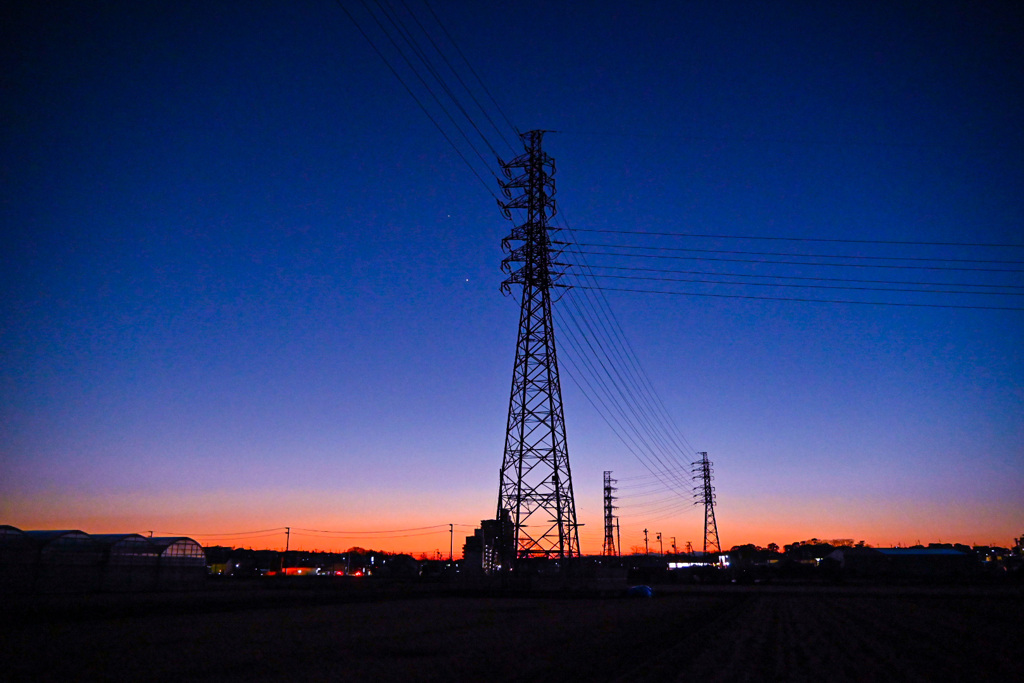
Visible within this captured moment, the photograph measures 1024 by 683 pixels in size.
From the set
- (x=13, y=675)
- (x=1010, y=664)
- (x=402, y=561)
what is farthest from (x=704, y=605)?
(x=402, y=561)

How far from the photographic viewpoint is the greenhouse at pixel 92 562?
37.7 meters

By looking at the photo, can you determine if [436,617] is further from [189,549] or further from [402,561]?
[402,561]

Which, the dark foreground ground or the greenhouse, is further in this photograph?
the greenhouse

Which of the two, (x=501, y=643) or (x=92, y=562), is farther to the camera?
(x=92, y=562)

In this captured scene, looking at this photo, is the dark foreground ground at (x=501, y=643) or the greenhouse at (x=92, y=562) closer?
the dark foreground ground at (x=501, y=643)

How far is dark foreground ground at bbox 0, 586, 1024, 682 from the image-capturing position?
13125mm

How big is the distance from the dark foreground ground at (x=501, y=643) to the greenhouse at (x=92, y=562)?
13.5 m

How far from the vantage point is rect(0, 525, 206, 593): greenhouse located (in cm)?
3766

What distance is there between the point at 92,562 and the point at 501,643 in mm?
36884

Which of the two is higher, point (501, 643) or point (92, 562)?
point (92, 562)

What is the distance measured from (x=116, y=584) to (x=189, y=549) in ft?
22.4

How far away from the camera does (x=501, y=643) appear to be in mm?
17391

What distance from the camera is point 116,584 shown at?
42156 mm

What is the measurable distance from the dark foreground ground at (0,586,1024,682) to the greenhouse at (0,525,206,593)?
1355cm
